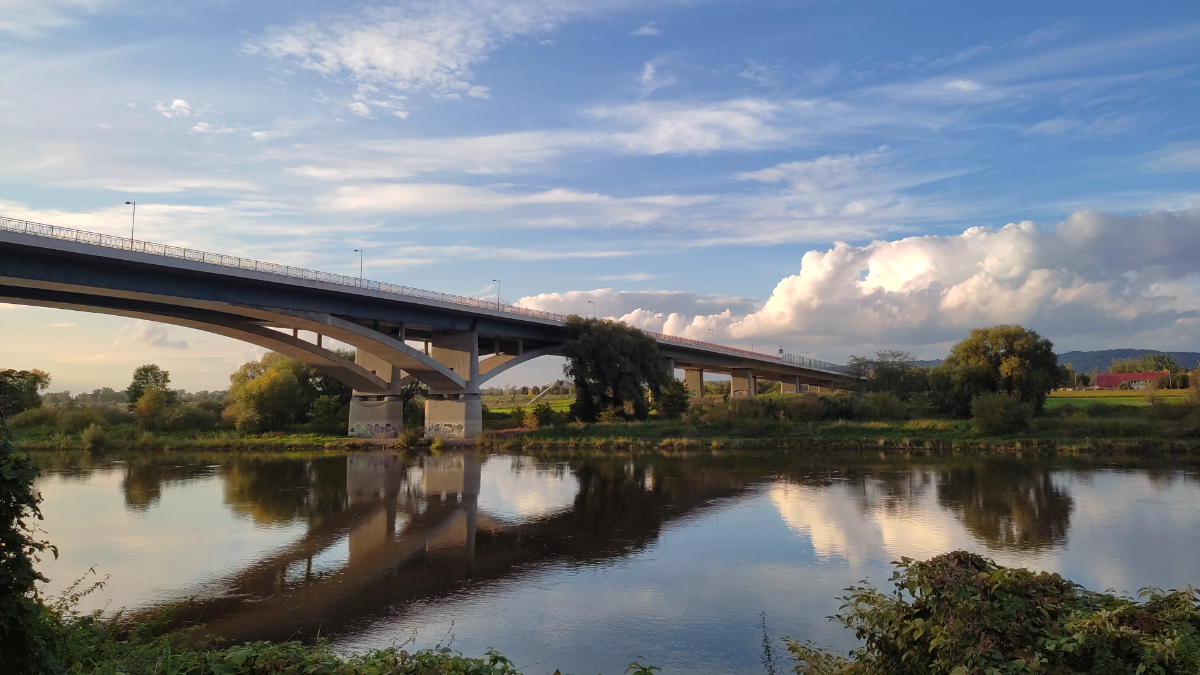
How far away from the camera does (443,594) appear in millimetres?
12266

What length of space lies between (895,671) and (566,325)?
170 ft

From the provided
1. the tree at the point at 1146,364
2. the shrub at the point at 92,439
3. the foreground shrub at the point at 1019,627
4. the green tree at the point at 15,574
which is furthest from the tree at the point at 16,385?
the tree at the point at 1146,364

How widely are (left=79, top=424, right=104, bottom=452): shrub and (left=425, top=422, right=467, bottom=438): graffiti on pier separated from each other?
20.8 m

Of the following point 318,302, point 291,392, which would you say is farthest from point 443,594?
point 291,392

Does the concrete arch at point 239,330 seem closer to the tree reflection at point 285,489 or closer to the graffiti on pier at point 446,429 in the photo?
the graffiti on pier at point 446,429

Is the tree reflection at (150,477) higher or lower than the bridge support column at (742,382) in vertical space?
lower

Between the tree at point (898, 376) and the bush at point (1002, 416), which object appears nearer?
the bush at point (1002, 416)

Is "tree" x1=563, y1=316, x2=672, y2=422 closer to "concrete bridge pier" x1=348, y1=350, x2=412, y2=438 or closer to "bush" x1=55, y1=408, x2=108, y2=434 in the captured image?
"concrete bridge pier" x1=348, y1=350, x2=412, y2=438

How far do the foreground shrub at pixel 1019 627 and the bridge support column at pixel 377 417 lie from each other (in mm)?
49959

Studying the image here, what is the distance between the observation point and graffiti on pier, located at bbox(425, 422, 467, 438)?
48.2 metres

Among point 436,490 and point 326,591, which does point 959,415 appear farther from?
point 326,591

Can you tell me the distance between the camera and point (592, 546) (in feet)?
51.8

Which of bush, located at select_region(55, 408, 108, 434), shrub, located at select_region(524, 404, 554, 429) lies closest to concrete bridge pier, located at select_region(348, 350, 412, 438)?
shrub, located at select_region(524, 404, 554, 429)

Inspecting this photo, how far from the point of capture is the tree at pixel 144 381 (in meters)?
58.3
